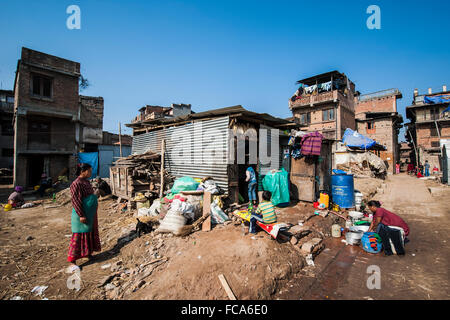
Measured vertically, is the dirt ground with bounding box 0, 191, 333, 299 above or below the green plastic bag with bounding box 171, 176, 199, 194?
below

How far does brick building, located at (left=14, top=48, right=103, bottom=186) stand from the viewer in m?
14.0

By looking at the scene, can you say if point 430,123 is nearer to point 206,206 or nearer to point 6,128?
point 206,206

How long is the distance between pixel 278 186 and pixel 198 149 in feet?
→ 10.9

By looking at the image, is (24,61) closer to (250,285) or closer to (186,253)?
(186,253)

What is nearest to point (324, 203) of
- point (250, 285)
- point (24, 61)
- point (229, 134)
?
point (229, 134)

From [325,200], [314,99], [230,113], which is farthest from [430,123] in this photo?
[230,113]

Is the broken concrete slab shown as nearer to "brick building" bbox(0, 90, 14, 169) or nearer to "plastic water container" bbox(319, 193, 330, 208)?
"plastic water container" bbox(319, 193, 330, 208)

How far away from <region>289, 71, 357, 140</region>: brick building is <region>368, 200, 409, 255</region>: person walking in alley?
2028cm

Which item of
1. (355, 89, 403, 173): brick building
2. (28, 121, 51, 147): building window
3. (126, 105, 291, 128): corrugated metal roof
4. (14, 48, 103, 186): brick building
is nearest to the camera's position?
(126, 105, 291, 128): corrugated metal roof

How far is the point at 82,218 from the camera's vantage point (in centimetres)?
413

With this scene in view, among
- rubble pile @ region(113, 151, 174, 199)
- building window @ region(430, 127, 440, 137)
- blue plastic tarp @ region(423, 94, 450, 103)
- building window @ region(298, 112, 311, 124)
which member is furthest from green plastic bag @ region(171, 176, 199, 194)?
blue plastic tarp @ region(423, 94, 450, 103)

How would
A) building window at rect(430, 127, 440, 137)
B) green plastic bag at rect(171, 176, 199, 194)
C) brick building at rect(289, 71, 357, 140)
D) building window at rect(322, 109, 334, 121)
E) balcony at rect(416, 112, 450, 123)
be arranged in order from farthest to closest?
building window at rect(430, 127, 440, 137) → balcony at rect(416, 112, 450, 123) → building window at rect(322, 109, 334, 121) → brick building at rect(289, 71, 357, 140) → green plastic bag at rect(171, 176, 199, 194)

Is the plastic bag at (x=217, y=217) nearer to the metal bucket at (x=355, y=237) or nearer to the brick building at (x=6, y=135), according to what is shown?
the metal bucket at (x=355, y=237)
